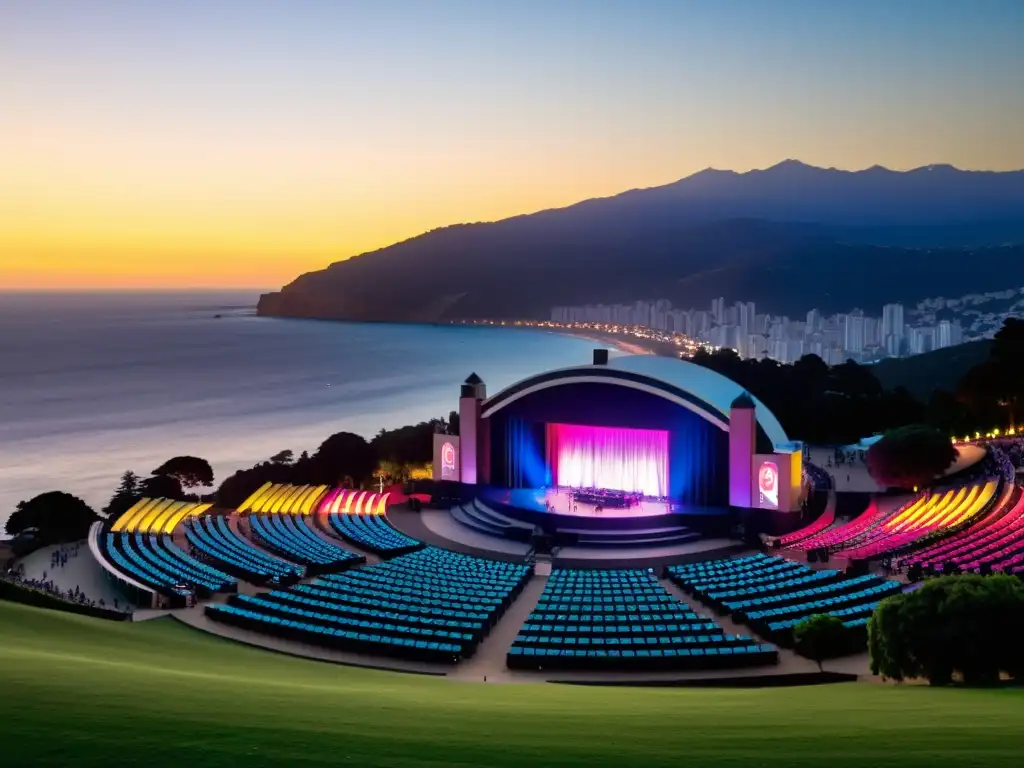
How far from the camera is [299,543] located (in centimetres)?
3042

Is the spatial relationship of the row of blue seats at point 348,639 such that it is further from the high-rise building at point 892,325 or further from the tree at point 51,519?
the high-rise building at point 892,325

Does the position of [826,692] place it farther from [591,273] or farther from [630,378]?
[591,273]

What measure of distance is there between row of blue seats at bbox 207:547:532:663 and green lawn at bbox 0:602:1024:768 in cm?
563

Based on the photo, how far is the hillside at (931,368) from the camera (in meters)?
77.7

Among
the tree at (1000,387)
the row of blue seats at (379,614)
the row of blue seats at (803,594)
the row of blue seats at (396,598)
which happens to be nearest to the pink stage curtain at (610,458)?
the row of blue seats at (803,594)

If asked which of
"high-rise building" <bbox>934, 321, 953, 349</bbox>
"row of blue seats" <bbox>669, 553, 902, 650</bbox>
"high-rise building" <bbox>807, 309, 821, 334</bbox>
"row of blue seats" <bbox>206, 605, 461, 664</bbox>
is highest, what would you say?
"high-rise building" <bbox>807, 309, 821, 334</bbox>

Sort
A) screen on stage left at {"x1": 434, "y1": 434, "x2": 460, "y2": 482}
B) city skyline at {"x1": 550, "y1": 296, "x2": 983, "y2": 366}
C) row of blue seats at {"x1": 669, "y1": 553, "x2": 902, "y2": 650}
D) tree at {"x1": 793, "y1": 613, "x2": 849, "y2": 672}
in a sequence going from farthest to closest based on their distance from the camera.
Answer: city skyline at {"x1": 550, "y1": 296, "x2": 983, "y2": 366}
screen on stage left at {"x1": 434, "y1": 434, "x2": 460, "y2": 482}
row of blue seats at {"x1": 669, "y1": 553, "x2": 902, "y2": 650}
tree at {"x1": 793, "y1": 613, "x2": 849, "y2": 672}

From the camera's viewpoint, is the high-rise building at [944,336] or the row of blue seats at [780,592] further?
the high-rise building at [944,336]

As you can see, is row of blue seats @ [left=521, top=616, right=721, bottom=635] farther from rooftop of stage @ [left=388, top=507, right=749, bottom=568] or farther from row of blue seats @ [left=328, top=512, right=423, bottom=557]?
row of blue seats @ [left=328, top=512, right=423, bottom=557]

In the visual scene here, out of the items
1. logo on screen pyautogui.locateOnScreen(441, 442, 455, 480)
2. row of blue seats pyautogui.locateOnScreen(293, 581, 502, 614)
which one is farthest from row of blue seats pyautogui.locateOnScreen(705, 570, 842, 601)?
logo on screen pyautogui.locateOnScreen(441, 442, 455, 480)

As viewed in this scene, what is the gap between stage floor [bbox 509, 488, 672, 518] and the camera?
34.0 metres

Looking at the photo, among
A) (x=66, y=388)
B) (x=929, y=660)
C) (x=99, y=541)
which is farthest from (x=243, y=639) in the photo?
(x=66, y=388)

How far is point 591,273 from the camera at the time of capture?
19000 centimetres

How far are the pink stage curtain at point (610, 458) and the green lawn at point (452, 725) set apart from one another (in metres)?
23.1
